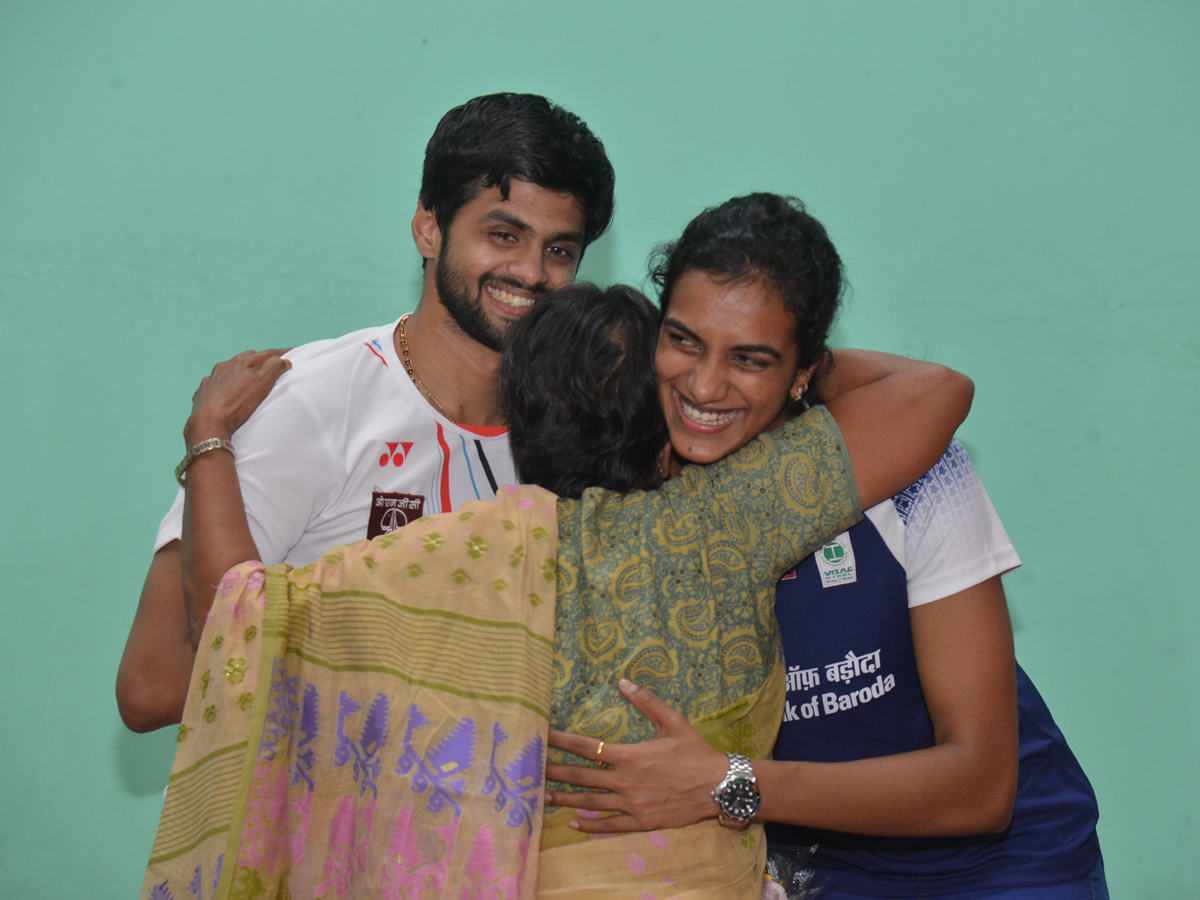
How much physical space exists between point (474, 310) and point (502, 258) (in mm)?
118

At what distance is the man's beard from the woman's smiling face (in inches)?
17.4

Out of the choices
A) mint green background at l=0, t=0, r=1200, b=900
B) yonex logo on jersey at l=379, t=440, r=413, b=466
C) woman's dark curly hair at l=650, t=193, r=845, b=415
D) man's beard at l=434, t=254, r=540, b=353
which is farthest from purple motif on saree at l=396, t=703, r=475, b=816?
mint green background at l=0, t=0, r=1200, b=900

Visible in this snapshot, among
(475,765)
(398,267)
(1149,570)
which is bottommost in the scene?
(475,765)

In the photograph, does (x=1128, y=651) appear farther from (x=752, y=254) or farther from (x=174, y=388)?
(x=174, y=388)

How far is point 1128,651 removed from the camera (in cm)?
266

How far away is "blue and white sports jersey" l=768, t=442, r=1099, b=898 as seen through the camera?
150cm

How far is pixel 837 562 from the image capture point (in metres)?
1.53

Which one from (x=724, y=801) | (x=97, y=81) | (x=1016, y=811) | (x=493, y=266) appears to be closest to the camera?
(x=724, y=801)

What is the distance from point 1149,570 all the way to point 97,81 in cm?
318

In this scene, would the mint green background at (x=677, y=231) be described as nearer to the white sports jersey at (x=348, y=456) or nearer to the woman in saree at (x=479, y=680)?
the white sports jersey at (x=348, y=456)

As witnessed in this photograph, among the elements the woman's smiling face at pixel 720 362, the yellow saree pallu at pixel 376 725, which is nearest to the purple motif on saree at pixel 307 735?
the yellow saree pallu at pixel 376 725

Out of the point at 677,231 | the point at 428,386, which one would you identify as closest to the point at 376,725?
the point at 428,386

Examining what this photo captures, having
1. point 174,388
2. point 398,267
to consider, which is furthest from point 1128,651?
point 174,388

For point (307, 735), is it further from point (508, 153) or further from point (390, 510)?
point (508, 153)
